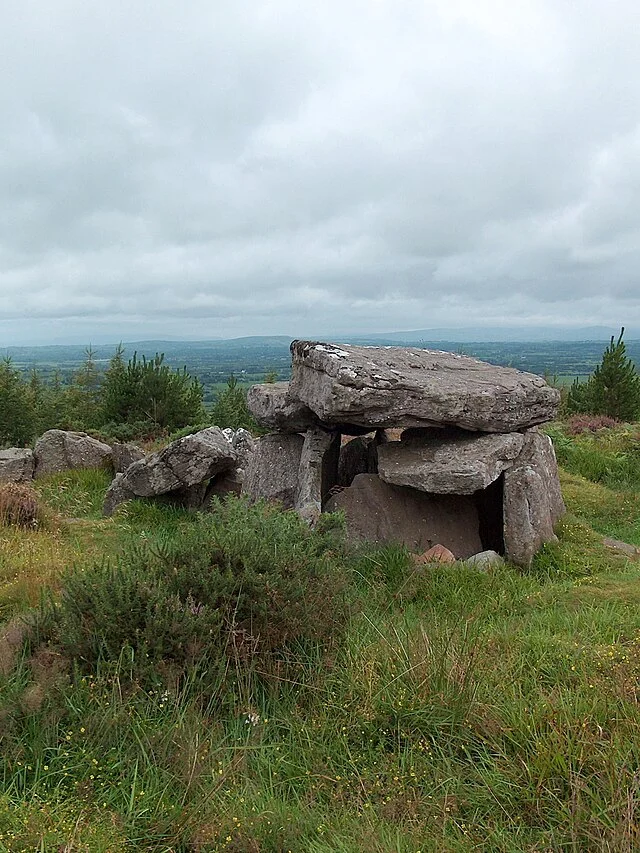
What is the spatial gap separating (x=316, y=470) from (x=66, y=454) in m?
7.39

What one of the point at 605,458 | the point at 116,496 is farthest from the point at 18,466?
the point at 605,458

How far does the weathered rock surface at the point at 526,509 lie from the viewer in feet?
27.2

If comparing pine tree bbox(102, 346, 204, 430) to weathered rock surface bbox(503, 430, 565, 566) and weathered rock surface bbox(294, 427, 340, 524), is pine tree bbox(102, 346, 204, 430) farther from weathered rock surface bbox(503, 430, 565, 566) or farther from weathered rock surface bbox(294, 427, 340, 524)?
weathered rock surface bbox(503, 430, 565, 566)

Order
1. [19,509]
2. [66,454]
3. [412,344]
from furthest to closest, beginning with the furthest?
[412,344] < [66,454] < [19,509]

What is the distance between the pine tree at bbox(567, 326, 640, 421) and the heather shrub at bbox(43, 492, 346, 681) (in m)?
19.5

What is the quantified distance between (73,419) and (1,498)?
20461 millimetres

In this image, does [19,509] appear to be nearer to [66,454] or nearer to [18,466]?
[66,454]

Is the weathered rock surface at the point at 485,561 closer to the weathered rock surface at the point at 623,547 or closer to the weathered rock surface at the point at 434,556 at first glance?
the weathered rock surface at the point at 434,556

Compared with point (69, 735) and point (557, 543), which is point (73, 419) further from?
point (69, 735)

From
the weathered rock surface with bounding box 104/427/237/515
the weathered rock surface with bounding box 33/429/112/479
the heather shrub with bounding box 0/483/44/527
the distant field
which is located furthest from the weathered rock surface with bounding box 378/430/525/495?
the distant field

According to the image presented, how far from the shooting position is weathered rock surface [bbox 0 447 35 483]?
47.0ft

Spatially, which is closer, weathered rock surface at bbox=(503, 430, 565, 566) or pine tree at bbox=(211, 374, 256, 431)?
weathered rock surface at bbox=(503, 430, 565, 566)

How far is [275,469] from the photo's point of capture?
1024cm

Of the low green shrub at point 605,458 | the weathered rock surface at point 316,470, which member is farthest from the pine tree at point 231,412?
the weathered rock surface at point 316,470
